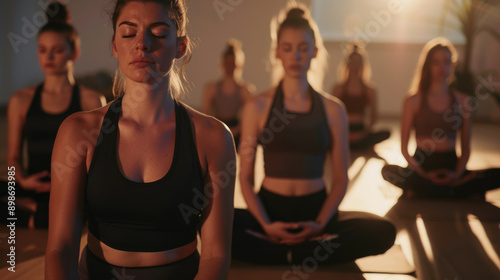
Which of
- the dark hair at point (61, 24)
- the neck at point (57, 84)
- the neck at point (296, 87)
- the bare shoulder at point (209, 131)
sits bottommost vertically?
the neck at point (57, 84)

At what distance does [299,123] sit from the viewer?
81.8 inches

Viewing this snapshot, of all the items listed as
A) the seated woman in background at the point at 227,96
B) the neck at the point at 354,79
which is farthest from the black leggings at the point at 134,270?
the neck at the point at 354,79

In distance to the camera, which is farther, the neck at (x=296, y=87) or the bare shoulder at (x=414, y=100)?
the bare shoulder at (x=414, y=100)

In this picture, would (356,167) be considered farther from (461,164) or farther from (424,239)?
(424,239)

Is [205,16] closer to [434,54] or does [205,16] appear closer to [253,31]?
[253,31]

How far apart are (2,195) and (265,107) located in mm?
1512

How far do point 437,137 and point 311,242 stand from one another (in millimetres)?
1669

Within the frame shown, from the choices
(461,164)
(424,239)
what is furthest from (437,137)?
(424,239)

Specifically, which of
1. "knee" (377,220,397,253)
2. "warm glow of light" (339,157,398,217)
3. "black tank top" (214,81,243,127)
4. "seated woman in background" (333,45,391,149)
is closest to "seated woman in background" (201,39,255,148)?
"black tank top" (214,81,243,127)

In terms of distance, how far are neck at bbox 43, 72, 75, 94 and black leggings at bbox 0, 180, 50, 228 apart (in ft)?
1.74

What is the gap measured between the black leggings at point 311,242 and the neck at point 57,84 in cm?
109

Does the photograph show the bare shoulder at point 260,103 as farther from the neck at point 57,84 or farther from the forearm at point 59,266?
the forearm at point 59,266

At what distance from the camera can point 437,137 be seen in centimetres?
328

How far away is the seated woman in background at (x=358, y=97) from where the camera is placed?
4.90 m
